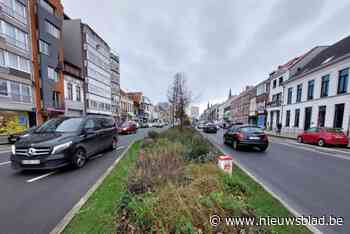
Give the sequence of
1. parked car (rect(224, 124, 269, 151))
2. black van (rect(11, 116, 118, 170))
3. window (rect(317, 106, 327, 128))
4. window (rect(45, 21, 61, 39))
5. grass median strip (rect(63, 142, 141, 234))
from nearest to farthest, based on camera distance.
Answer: grass median strip (rect(63, 142, 141, 234)) → black van (rect(11, 116, 118, 170)) → parked car (rect(224, 124, 269, 151)) → window (rect(317, 106, 327, 128)) → window (rect(45, 21, 61, 39))

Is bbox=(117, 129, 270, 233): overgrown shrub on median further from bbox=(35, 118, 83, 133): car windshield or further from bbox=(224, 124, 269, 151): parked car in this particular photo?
bbox=(224, 124, 269, 151): parked car

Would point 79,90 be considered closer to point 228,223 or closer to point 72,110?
point 72,110

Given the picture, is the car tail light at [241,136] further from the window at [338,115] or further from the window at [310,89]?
the window at [310,89]

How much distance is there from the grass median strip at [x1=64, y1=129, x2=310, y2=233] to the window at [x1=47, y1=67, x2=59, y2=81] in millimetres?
23920

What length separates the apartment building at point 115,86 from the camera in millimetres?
40272

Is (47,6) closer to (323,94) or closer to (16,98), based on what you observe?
(16,98)

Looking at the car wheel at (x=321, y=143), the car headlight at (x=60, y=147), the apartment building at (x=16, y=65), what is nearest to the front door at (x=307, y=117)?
the car wheel at (x=321, y=143)

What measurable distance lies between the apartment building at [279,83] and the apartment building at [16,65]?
35.3 metres

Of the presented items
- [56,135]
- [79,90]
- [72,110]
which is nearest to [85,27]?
[79,90]

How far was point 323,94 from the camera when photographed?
18.4m

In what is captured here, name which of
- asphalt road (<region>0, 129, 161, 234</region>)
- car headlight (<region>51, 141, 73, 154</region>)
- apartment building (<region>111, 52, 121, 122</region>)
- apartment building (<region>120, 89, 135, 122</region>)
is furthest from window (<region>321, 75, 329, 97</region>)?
apartment building (<region>120, 89, 135, 122</region>)

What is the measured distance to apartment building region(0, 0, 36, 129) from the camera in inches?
604

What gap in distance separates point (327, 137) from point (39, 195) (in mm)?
16778

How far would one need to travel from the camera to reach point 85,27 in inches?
1093
